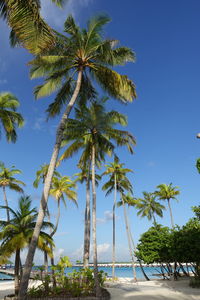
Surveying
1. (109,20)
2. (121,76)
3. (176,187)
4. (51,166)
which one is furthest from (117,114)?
(176,187)

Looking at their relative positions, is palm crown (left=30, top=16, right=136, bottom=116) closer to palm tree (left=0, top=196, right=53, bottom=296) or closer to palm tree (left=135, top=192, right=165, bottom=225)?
palm tree (left=0, top=196, right=53, bottom=296)

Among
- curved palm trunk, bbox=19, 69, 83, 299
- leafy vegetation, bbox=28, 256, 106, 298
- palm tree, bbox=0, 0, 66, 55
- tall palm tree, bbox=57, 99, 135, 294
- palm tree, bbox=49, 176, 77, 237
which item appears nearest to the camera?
palm tree, bbox=0, 0, 66, 55

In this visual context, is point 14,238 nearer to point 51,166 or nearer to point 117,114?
point 51,166

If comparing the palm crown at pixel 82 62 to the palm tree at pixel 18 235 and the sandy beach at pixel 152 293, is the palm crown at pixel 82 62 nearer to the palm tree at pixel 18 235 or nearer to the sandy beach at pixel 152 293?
the palm tree at pixel 18 235

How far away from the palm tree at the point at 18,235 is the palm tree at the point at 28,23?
10946 millimetres

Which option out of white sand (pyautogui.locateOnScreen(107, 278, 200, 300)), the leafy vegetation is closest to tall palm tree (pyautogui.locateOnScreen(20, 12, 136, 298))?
→ the leafy vegetation

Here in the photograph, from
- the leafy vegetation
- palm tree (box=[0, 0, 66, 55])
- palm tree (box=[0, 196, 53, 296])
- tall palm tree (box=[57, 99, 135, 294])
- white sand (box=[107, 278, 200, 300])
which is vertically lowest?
white sand (box=[107, 278, 200, 300])

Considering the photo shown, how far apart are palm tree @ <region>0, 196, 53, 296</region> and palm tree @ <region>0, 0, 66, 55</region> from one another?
35.9 feet

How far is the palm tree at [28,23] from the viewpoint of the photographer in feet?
22.7

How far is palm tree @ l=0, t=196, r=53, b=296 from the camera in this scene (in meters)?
14.2

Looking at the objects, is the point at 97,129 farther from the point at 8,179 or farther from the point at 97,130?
the point at 8,179

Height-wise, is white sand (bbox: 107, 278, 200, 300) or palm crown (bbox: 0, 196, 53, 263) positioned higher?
palm crown (bbox: 0, 196, 53, 263)

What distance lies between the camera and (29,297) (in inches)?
462

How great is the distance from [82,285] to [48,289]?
1854mm
